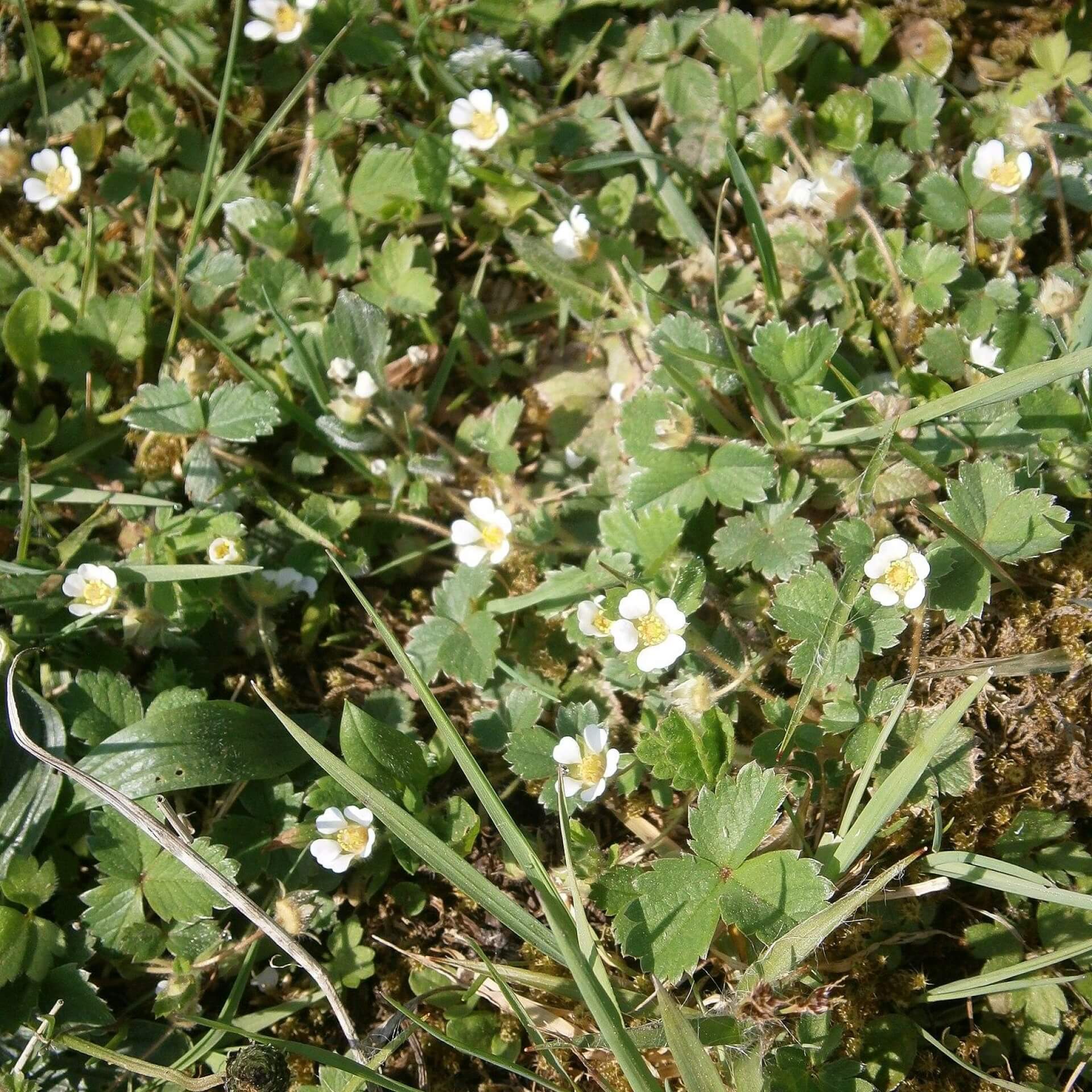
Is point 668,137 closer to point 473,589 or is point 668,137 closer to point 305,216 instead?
point 305,216

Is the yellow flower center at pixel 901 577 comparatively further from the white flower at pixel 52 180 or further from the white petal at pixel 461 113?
the white flower at pixel 52 180

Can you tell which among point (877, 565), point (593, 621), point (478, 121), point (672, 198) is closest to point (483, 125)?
point (478, 121)

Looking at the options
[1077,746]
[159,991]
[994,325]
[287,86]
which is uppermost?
[287,86]

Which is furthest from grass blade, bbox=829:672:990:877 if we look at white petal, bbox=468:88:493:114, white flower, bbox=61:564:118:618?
white petal, bbox=468:88:493:114

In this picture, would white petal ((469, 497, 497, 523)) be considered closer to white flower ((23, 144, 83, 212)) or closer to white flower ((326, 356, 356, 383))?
white flower ((326, 356, 356, 383))

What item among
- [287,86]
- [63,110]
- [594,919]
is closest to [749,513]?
[594,919]
